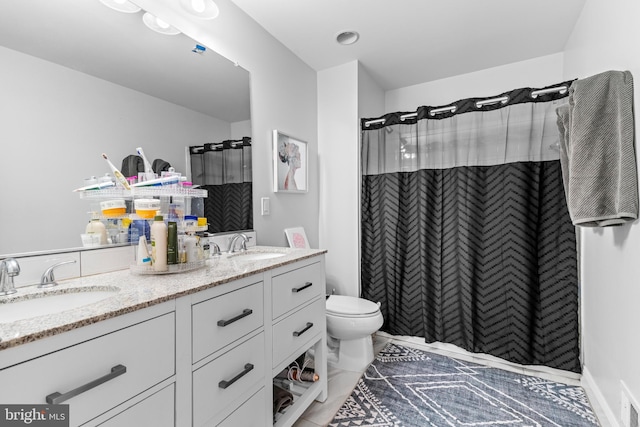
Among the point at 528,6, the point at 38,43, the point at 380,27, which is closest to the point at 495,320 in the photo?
the point at 528,6

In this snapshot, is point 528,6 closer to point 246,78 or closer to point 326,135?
point 326,135

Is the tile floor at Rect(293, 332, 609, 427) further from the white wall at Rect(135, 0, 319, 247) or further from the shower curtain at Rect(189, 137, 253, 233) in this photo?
the shower curtain at Rect(189, 137, 253, 233)

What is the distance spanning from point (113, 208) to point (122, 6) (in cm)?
88

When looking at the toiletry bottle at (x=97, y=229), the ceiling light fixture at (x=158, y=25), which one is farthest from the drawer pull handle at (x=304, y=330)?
the ceiling light fixture at (x=158, y=25)

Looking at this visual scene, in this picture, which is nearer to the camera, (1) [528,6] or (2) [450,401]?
(2) [450,401]

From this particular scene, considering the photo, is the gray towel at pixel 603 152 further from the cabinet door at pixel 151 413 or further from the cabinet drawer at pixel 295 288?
the cabinet door at pixel 151 413

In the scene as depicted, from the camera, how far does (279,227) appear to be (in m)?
2.26

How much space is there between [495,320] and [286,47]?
2.50 m

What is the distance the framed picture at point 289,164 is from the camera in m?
2.17

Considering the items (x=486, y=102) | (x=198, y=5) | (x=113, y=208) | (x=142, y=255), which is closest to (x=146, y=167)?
(x=113, y=208)

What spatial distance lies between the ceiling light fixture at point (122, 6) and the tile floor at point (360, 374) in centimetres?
211

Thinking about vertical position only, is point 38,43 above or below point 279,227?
above

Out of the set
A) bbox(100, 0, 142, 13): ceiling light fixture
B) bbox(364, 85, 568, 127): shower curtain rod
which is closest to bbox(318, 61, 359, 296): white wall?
bbox(364, 85, 568, 127): shower curtain rod

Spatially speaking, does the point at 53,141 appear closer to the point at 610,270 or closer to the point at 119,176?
the point at 119,176
